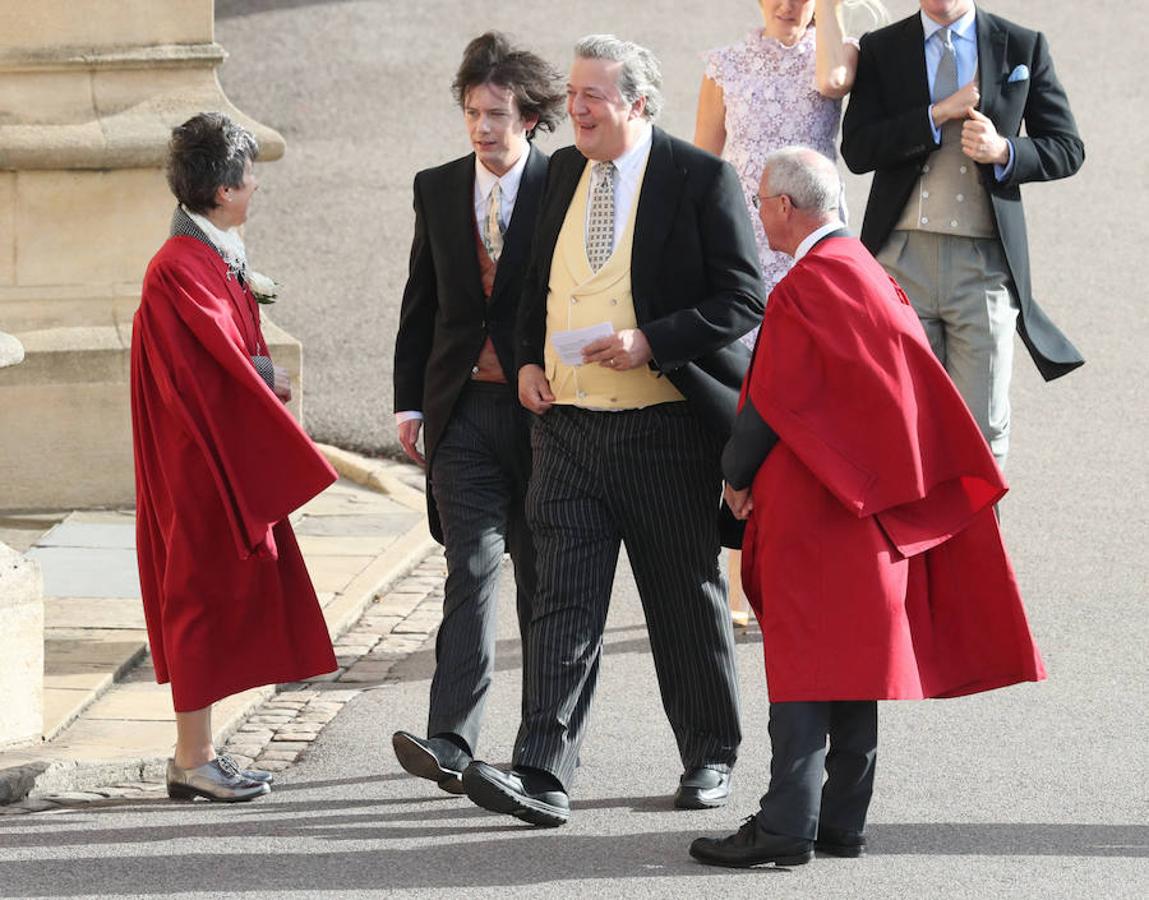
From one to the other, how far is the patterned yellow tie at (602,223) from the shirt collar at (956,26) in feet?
5.65

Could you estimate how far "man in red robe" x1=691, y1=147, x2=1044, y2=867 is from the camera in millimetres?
5211

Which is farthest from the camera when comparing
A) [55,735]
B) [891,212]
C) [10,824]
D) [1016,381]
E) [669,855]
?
[1016,381]

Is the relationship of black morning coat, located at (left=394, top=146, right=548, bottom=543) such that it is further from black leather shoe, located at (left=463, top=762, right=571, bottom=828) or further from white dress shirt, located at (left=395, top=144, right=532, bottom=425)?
black leather shoe, located at (left=463, top=762, right=571, bottom=828)

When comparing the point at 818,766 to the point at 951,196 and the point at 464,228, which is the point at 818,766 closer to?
the point at 464,228

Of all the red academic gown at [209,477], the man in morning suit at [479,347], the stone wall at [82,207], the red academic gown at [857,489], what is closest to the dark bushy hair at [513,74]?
the man in morning suit at [479,347]

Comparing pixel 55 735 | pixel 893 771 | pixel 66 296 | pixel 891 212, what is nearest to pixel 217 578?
pixel 55 735

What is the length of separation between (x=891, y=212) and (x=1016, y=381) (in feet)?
15.1

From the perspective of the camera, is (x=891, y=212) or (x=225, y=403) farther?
(x=891, y=212)

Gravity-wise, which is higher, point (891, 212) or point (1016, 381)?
point (891, 212)

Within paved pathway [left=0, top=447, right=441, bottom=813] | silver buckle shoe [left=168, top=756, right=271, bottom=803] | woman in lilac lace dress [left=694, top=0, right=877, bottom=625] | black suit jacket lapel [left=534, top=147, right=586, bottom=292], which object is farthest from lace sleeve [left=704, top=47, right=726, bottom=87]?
silver buckle shoe [left=168, top=756, right=271, bottom=803]

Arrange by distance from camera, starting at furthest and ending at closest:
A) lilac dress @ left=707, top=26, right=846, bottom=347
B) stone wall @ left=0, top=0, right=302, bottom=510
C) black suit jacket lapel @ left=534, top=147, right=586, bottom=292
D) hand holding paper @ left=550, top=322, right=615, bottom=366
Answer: stone wall @ left=0, top=0, right=302, bottom=510, lilac dress @ left=707, top=26, right=846, bottom=347, black suit jacket lapel @ left=534, top=147, right=586, bottom=292, hand holding paper @ left=550, top=322, right=615, bottom=366

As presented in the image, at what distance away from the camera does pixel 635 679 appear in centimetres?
718

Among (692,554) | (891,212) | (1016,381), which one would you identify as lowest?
(1016,381)

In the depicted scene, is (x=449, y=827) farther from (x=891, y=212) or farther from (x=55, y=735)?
(x=891, y=212)
